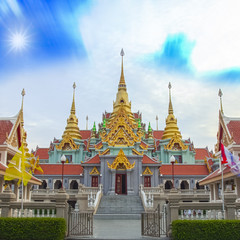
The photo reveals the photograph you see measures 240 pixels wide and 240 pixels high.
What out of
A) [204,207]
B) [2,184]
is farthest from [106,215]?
[204,207]

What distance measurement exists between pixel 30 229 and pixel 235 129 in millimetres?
20113

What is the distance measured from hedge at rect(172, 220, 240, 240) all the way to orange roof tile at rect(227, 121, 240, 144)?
14.6m

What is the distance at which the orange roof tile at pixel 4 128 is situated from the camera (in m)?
27.1

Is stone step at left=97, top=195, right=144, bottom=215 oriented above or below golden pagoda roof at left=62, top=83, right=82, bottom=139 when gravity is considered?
below

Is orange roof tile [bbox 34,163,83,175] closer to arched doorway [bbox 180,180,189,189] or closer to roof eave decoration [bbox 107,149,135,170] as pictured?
roof eave decoration [bbox 107,149,135,170]

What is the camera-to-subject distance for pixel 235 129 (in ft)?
90.9

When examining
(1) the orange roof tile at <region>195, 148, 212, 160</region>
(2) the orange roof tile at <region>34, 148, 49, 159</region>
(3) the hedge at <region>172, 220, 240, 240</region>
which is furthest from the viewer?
(2) the orange roof tile at <region>34, 148, 49, 159</region>

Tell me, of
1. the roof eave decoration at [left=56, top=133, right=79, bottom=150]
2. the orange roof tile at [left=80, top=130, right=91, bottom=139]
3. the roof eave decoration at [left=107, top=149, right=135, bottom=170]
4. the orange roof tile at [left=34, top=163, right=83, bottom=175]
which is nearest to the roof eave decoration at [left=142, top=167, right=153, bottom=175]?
the roof eave decoration at [left=107, top=149, right=135, bottom=170]

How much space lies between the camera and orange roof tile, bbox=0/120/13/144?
27.1 meters

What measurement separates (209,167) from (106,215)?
909 inches

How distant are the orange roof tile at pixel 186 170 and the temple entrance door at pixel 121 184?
7927mm

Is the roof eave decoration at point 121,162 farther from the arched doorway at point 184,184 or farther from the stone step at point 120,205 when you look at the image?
the arched doorway at point 184,184

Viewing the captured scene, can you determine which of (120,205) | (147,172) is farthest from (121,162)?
(120,205)

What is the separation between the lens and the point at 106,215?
91.7ft
